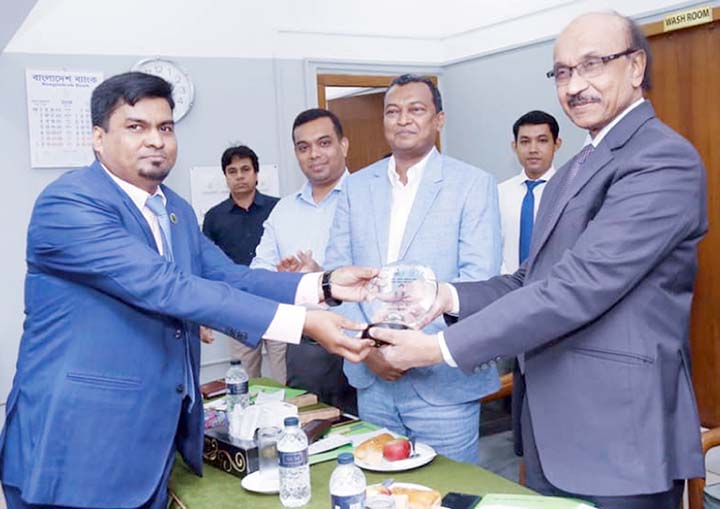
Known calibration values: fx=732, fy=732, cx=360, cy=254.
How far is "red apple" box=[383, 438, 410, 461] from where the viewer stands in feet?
5.69

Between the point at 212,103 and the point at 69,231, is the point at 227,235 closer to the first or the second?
the point at 212,103

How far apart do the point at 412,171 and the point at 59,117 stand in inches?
107

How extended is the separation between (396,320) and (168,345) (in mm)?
605

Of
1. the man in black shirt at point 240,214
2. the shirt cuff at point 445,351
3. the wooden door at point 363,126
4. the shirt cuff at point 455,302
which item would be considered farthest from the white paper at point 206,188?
A: the shirt cuff at point 445,351

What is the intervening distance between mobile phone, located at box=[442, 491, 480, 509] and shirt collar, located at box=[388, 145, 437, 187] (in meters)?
1.02

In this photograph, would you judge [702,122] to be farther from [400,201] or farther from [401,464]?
[401,464]

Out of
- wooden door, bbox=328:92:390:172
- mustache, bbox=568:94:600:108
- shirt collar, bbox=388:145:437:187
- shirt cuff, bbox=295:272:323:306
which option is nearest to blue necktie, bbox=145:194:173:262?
shirt cuff, bbox=295:272:323:306

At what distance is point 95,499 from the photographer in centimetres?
158

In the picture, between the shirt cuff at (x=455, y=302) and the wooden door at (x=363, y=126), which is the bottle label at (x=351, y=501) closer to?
the shirt cuff at (x=455, y=302)

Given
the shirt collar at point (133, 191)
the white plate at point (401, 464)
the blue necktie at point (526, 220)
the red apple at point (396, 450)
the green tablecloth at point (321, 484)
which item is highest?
the shirt collar at point (133, 191)

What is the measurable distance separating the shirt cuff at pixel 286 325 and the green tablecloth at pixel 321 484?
12.9 inches

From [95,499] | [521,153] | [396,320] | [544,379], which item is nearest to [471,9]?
[521,153]

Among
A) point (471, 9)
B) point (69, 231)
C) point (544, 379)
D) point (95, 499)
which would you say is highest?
point (471, 9)

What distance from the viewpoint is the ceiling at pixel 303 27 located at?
4.20m
